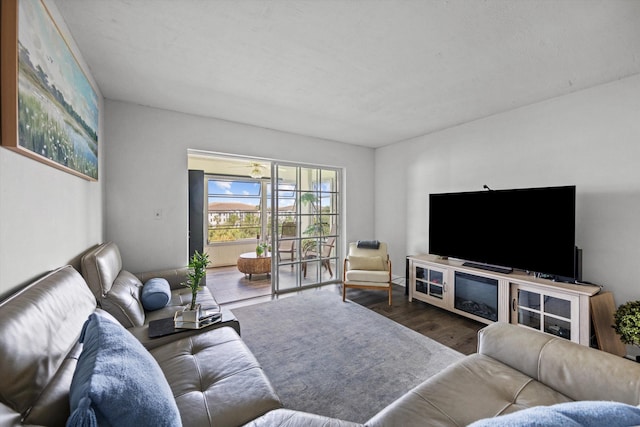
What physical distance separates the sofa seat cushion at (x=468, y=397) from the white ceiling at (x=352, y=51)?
213 centimetres

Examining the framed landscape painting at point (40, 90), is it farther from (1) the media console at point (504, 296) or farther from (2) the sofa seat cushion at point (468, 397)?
(1) the media console at point (504, 296)

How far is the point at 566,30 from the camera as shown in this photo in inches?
70.5

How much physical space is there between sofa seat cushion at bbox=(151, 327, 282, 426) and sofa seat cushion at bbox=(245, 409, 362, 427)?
0.05 m

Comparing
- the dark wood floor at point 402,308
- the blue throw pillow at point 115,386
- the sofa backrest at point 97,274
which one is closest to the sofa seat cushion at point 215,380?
the blue throw pillow at point 115,386

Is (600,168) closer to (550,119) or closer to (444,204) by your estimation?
(550,119)

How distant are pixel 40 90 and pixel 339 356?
2654 mm

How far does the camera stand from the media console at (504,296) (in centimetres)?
233

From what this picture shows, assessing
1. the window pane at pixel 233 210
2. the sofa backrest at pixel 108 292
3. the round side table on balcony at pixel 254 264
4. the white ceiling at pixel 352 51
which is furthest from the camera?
the window pane at pixel 233 210

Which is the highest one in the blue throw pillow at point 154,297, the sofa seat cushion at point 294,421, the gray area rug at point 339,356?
the blue throw pillow at point 154,297

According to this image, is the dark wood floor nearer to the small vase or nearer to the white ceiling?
the small vase

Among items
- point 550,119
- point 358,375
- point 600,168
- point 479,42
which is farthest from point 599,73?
point 358,375

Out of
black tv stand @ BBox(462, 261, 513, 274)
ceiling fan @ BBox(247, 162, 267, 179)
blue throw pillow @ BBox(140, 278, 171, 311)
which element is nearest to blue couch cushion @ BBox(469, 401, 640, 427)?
blue throw pillow @ BBox(140, 278, 171, 311)

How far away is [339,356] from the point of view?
7.73 ft

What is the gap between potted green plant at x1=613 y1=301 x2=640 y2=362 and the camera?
2.04m
